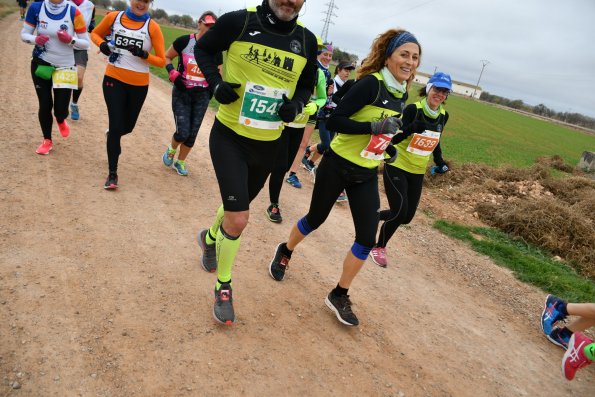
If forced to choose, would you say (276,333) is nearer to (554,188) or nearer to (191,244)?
(191,244)

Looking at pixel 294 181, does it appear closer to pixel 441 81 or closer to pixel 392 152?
pixel 441 81

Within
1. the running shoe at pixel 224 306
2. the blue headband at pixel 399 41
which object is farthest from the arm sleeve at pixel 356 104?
the running shoe at pixel 224 306

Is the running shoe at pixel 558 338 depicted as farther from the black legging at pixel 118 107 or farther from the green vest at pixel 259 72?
the black legging at pixel 118 107

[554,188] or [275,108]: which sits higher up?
[275,108]

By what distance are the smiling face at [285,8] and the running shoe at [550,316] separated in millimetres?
4101

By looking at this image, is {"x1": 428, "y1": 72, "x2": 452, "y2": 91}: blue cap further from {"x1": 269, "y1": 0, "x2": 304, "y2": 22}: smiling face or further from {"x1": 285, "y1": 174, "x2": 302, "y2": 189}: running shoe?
{"x1": 285, "y1": 174, "x2": 302, "y2": 189}: running shoe

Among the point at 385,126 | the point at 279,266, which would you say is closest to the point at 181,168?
the point at 279,266

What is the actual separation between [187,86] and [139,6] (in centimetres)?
119

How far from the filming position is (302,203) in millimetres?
6715

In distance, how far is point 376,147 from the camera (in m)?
3.61

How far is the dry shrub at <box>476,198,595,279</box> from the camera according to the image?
675cm

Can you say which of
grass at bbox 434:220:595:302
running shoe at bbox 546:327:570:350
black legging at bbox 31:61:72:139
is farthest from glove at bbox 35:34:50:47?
running shoe at bbox 546:327:570:350

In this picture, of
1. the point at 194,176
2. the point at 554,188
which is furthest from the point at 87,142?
the point at 554,188

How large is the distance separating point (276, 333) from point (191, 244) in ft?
5.21
